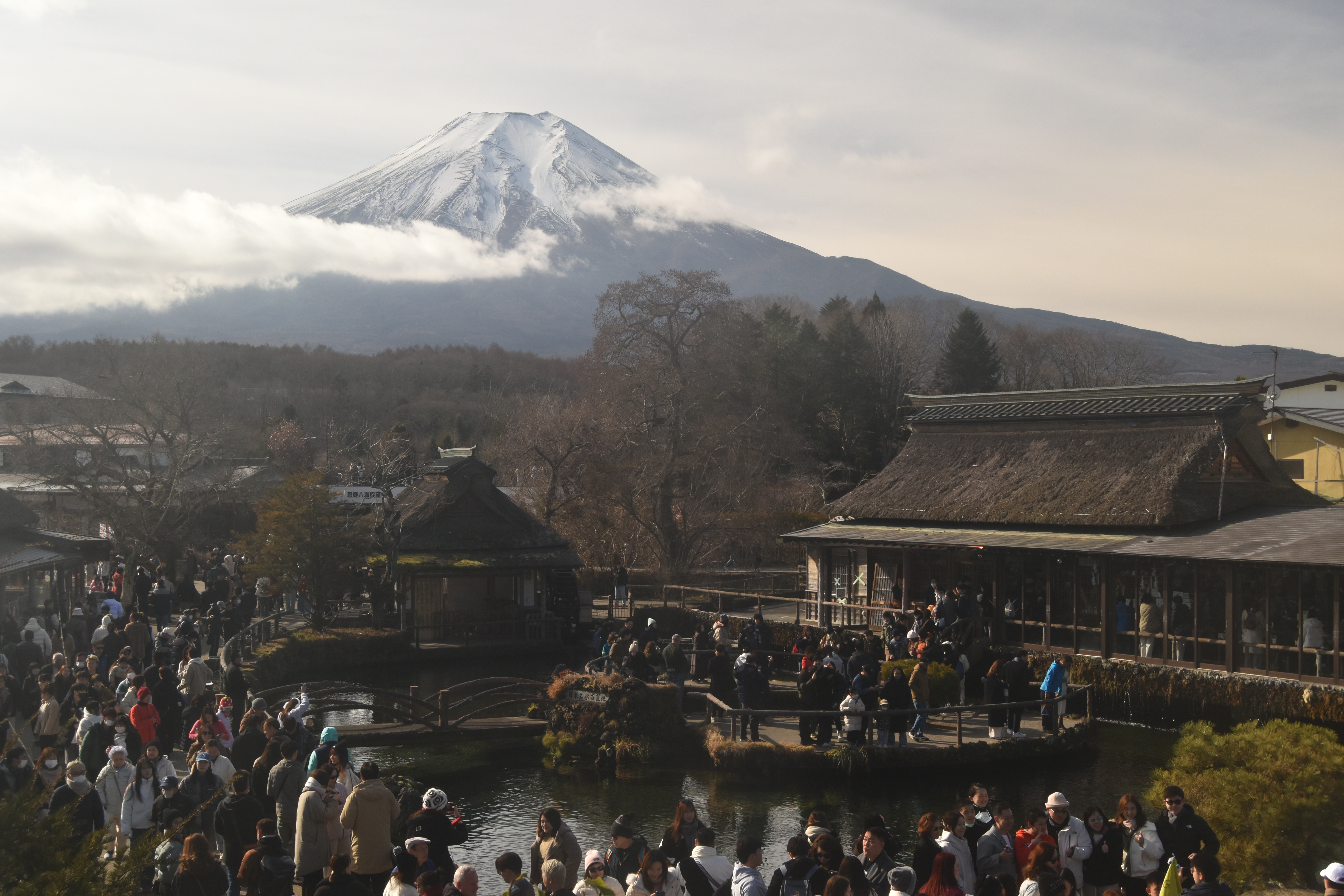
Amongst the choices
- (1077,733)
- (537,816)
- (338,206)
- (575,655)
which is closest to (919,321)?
(575,655)

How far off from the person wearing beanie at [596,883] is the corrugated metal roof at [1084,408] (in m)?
22.0

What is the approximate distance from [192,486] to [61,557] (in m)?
13.3

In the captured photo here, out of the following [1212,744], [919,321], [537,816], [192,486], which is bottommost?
[537,816]

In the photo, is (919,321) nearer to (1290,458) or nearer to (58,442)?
(1290,458)

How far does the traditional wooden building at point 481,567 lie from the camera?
29.1 metres

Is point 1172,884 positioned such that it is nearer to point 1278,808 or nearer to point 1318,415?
point 1278,808

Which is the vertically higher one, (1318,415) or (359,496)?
(1318,415)

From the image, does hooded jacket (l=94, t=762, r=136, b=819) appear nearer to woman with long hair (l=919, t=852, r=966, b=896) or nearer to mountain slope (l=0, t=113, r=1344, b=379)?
woman with long hair (l=919, t=852, r=966, b=896)

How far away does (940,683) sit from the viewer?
1883cm

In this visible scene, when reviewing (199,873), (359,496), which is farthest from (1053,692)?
(359,496)

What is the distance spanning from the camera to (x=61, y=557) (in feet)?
73.2

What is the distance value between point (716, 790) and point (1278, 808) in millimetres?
7752

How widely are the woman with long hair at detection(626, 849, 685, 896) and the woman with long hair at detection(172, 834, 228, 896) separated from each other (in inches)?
99.8

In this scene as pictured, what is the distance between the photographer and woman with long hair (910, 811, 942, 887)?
8.37m
